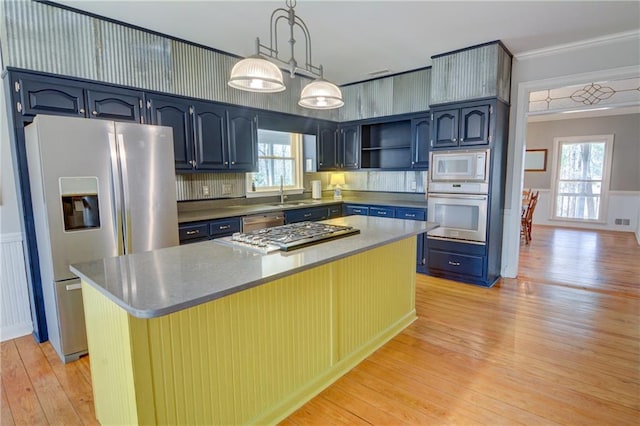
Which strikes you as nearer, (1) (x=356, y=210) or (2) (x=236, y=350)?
→ (2) (x=236, y=350)

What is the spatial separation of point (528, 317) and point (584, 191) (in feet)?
21.1

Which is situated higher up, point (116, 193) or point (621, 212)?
point (116, 193)

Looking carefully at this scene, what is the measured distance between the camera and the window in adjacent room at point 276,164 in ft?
15.1

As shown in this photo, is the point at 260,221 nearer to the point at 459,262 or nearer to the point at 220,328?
the point at 220,328

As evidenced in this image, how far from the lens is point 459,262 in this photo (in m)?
4.13

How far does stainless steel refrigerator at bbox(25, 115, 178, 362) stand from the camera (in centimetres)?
233

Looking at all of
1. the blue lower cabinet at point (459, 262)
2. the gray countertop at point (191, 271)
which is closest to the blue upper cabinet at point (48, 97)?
the gray countertop at point (191, 271)

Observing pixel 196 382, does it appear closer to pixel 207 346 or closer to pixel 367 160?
pixel 207 346

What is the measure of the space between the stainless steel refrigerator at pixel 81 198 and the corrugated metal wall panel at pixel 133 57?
0.76 metres

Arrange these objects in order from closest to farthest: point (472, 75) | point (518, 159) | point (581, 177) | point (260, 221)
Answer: point (472, 75) → point (260, 221) → point (518, 159) → point (581, 177)

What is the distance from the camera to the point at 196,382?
152 cm

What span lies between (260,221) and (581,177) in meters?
7.94

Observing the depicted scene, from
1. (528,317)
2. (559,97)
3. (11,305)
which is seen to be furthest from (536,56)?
(11,305)

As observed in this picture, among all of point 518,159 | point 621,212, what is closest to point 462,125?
point 518,159
